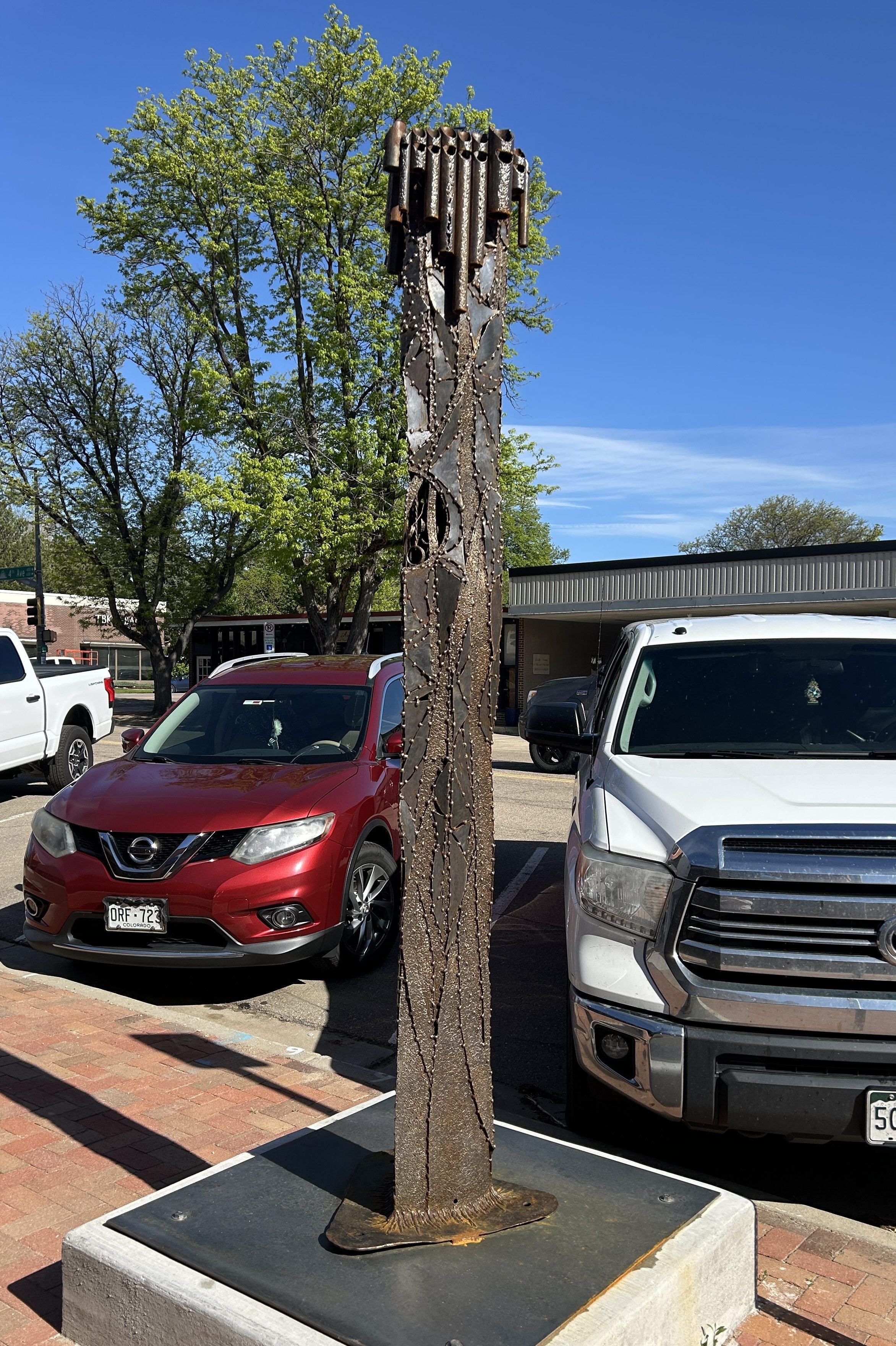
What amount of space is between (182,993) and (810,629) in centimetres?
374

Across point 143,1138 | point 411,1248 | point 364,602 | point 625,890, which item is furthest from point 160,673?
point 411,1248

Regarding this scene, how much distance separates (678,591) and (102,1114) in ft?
82.2

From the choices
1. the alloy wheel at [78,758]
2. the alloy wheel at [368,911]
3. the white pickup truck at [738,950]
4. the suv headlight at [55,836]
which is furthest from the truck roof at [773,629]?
the alloy wheel at [78,758]

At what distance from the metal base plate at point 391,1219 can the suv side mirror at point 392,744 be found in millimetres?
3653

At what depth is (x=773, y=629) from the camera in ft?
17.1

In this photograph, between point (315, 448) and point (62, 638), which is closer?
point (315, 448)

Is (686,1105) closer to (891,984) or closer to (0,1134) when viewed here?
(891,984)

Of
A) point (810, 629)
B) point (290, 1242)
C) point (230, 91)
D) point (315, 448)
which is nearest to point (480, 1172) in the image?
point (290, 1242)

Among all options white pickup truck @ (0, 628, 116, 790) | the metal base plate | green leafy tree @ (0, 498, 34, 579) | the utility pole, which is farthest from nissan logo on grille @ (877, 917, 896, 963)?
green leafy tree @ (0, 498, 34, 579)

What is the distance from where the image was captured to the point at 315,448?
88.2ft

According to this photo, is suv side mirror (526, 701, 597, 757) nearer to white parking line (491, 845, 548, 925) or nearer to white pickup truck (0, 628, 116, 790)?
white parking line (491, 845, 548, 925)

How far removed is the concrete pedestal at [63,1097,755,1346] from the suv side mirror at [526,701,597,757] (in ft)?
6.25

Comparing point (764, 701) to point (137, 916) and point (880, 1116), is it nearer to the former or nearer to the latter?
point (880, 1116)

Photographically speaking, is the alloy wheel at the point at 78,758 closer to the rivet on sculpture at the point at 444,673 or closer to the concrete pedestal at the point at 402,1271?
the concrete pedestal at the point at 402,1271
